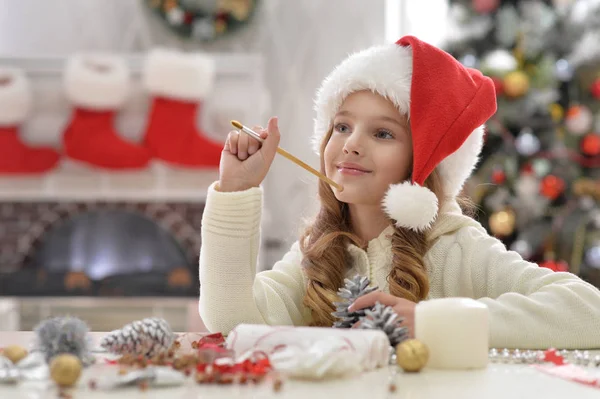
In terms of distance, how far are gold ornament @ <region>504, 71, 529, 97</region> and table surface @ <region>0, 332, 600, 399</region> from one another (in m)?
2.72

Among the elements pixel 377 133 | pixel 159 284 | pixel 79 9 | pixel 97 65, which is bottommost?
pixel 159 284

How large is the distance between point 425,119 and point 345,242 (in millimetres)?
253

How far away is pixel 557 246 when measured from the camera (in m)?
3.55

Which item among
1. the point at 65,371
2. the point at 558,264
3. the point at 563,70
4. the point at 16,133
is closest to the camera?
the point at 65,371

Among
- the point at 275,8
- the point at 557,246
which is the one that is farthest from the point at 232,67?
the point at 557,246

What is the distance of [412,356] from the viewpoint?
0.87m

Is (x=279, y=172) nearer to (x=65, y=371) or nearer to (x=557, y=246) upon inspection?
(x=557, y=246)

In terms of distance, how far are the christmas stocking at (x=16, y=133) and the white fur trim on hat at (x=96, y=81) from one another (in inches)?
7.8

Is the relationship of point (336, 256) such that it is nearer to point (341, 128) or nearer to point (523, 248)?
point (341, 128)

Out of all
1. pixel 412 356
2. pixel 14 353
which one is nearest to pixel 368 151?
pixel 412 356

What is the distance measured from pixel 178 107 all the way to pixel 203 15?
1.97 feet

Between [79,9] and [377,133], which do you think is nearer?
[377,133]

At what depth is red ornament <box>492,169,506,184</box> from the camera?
11.5 feet

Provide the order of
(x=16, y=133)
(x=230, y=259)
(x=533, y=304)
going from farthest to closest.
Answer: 1. (x=16, y=133)
2. (x=230, y=259)
3. (x=533, y=304)
